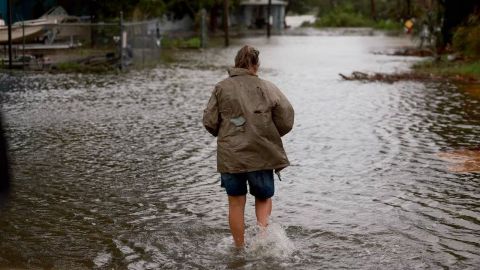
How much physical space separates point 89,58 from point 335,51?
48.0 feet

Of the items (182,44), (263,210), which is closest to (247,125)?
(263,210)

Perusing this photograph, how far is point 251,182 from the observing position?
6.07m

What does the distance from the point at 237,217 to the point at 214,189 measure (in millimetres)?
2519

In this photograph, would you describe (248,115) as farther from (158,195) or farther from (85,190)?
(85,190)

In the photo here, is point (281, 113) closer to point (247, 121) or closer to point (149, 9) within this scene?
point (247, 121)

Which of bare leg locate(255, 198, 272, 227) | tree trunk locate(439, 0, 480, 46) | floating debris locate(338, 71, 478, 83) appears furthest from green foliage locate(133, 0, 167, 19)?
bare leg locate(255, 198, 272, 227)

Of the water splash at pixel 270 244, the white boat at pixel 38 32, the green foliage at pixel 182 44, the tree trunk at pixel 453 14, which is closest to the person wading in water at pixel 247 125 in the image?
the water splash at pixel 270 244

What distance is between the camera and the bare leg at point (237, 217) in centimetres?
621

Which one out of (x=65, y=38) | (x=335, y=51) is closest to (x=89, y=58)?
(x=65, y=38)

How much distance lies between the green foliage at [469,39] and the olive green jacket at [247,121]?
65.3ft

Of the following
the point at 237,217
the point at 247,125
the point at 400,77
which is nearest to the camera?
the point at 247,125

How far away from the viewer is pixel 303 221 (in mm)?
7395

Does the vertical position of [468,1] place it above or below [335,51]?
above

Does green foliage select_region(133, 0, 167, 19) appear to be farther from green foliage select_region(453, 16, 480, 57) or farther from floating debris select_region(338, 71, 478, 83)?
floating debris select_region(338, 71, 478, 83)
